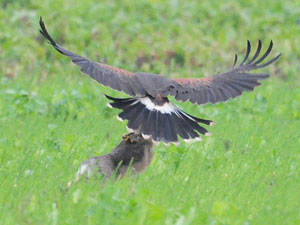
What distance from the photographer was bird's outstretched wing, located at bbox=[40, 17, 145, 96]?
22.1 ft

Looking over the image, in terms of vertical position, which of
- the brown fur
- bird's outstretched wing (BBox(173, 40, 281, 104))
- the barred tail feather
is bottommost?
the brown fur

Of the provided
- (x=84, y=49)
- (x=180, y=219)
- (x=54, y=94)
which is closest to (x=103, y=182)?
(x=180, y=219)

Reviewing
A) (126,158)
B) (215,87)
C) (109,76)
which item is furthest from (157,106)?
(215,87)

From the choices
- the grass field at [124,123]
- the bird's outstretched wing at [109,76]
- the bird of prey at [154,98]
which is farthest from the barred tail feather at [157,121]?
the grass field at [124,123]

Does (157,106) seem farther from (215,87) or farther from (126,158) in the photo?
(215,87)

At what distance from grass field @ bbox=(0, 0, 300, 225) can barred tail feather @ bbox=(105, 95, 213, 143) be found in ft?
1.20

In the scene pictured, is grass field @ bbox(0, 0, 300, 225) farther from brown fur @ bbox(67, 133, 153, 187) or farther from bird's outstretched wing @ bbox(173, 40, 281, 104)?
bird's outstretched wing @ bbox(173, 40, 281, 104)

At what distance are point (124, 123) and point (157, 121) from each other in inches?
95.7

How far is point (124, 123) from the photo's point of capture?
8.92 metres

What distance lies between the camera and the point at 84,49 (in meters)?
14.4

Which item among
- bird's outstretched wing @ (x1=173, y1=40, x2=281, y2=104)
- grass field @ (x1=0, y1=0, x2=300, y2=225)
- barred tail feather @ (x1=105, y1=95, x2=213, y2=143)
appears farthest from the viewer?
bird's outstretched wing @ (x1=173, y1=40, x2=281, y2=104)

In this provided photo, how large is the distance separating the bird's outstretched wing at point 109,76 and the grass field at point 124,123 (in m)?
0.72

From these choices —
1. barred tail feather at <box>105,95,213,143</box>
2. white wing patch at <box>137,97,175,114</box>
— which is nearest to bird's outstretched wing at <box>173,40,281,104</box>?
white wing patch at <box>137,97,175,114</box>

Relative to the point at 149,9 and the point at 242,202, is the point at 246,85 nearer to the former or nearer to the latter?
the point at 242,202
